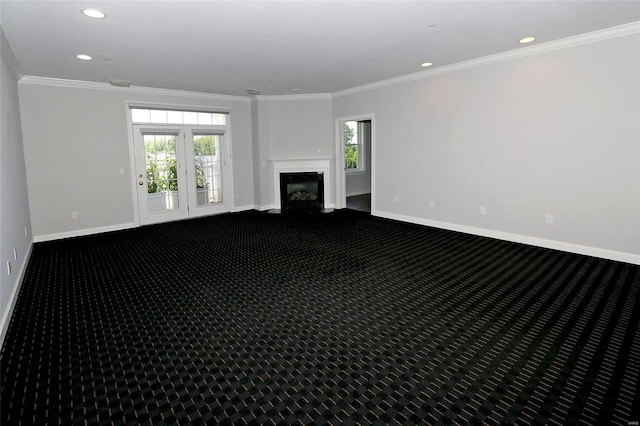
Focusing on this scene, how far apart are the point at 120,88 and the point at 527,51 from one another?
22.2 feet

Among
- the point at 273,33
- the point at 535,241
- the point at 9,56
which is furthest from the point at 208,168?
the point at 535,241

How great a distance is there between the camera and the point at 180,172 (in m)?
7.88

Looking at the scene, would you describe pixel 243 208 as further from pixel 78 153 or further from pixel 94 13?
pixel 94 13

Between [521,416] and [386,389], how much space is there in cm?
75

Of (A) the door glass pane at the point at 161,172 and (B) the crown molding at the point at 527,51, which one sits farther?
(A) the door glass pane at the point at 161,172

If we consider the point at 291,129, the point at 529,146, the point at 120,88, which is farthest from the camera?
the point at 291,129

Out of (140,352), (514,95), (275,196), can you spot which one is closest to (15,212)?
(140,352)

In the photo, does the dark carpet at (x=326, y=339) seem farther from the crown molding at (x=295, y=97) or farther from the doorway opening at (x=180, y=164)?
the crown molding at (x=295, y=97)

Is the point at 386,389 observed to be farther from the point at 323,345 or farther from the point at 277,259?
the point at 277,259

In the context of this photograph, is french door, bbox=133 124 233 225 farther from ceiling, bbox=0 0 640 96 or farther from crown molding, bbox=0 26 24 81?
crown molding, bbox=0 26 24 81

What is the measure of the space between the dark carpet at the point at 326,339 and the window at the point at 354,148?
20.3ft

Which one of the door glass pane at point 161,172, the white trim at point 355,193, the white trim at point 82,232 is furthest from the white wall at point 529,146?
the white trim at point 82,232

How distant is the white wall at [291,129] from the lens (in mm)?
8578

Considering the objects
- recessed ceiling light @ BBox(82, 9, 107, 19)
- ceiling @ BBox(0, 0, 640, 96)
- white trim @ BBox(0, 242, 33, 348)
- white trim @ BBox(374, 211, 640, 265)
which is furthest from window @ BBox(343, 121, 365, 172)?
white trim @ BBox(0, 242, 33, 348)
